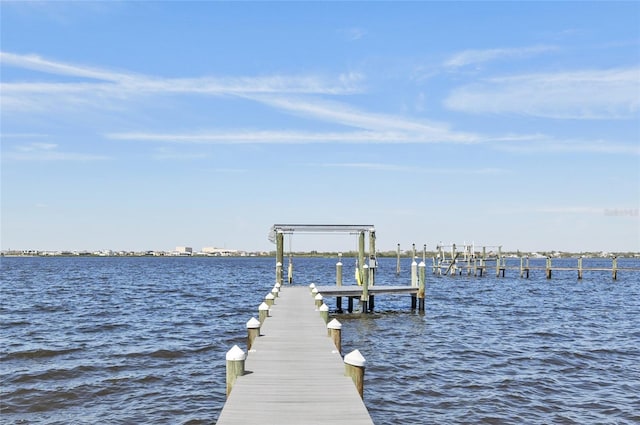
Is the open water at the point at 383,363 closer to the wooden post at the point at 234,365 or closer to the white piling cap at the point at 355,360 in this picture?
the white piling cap at the point at 355,360

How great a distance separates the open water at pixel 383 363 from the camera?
1380cm

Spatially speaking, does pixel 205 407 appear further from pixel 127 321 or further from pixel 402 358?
pixel 127 321

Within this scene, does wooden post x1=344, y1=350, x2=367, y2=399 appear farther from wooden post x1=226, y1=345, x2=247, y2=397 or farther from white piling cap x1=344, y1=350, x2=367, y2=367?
wooden post x1=226, y1=345, x2=247, y2=397

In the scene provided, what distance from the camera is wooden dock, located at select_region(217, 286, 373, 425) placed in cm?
869

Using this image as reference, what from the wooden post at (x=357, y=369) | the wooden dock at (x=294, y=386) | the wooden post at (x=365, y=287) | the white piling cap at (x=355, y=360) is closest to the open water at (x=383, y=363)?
the wooden dock at (x=294, y=386)

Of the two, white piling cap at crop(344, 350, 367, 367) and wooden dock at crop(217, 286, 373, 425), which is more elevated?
white piling cap at crop(344, 350, 367, 367)

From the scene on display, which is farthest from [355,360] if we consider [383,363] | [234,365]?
[383,363]

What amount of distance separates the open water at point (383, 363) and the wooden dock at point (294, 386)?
517 mm

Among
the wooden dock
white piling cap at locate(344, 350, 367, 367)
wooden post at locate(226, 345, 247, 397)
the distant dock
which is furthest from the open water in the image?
the distant dock

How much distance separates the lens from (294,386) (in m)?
10.4

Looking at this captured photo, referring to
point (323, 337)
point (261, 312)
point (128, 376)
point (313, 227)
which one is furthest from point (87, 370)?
point (313, 227)

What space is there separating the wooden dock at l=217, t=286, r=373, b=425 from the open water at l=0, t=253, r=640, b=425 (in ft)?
1.70

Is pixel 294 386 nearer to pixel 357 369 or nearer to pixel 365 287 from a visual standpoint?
pixel 357 369

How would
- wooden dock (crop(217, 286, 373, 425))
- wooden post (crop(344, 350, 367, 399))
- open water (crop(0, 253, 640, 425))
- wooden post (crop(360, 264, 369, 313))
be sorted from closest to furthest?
wooden dock (crop(217, 286, 373, 425)) → wooden post (crop(344, 350, 367, 399)) → open water (crop(0, 253, 640, 425)) → wooden post (crop(360, 264, 369, 313))
